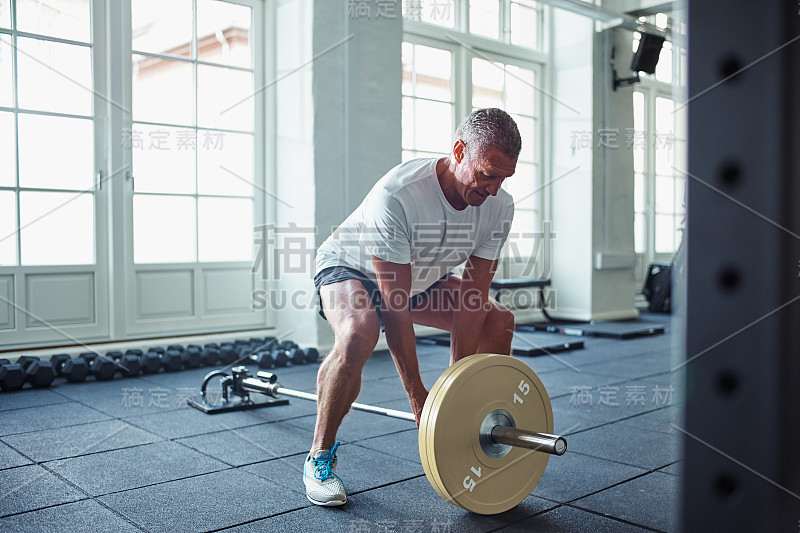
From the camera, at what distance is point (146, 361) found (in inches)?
147

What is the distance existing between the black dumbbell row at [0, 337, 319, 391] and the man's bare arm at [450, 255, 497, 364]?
2.12m

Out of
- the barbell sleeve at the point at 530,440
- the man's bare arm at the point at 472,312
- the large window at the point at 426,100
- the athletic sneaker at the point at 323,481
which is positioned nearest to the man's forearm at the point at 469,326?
the man's bare arm at the point at 472,312

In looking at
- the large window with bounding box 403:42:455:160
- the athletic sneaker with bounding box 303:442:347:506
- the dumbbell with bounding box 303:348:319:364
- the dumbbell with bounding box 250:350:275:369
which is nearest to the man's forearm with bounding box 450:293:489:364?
the athletic sneaker with bounding box 303:442:347:506

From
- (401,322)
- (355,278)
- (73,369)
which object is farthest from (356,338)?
(73,369)

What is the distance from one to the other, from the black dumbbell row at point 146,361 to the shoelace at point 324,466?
2.04 metres

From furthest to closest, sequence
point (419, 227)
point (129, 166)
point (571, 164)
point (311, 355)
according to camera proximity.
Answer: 1. point (571, 164)
2. point (311, 355)
3. point (129, 166)
4. point (419, 227)

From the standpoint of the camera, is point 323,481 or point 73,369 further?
point 73,369

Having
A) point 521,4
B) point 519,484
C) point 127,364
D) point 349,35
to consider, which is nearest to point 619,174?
point 521,4

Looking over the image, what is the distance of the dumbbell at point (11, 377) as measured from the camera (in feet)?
10.6

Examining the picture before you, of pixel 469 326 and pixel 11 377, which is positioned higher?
pixel 469 326

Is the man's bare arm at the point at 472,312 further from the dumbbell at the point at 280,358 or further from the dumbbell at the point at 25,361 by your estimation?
the dumbbell at the point at 25,361

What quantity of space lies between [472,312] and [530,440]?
0.49 metres

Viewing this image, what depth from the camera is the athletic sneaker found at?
6.05 ft

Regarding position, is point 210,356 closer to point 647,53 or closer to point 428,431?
point 428,431
